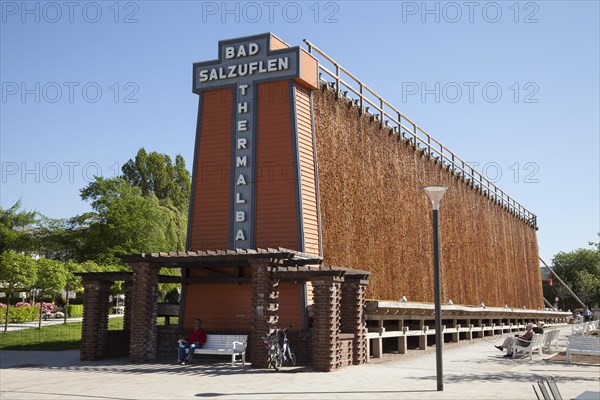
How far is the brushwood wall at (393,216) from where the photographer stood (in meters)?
24.2

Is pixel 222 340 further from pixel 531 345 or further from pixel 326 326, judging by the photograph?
pixel 531 345

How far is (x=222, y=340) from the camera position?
1836 centimetres

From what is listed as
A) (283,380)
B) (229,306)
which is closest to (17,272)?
(229,306)

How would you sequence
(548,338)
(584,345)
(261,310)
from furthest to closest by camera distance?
(548,338) → (584,345) → (261,310)

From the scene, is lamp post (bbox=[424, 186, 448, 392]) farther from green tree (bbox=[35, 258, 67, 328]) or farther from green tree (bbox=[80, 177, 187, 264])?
green tree (bbox=[80, 177, 187, 264])

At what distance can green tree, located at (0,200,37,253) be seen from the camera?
62.5 meters

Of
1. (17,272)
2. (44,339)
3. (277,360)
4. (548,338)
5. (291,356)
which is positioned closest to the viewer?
(277,360)

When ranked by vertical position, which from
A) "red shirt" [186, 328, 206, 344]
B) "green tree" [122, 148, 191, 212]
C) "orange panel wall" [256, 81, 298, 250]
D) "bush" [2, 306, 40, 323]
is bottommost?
"red shirt" [186, 328, 206, 344]

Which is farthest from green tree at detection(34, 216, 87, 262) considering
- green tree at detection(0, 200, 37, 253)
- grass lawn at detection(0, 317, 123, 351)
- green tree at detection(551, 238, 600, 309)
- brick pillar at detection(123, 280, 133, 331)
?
green tree at detection(551, 238, 600, 309)

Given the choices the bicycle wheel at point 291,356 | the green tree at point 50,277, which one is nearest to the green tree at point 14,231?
the green tree at point 50,277

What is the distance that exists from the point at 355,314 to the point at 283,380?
510 centimetres

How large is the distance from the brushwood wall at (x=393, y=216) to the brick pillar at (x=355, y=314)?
3.47 metres

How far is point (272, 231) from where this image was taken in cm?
2147

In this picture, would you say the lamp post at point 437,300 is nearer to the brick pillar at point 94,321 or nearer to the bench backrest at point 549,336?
the bench backrest at point 549,336
